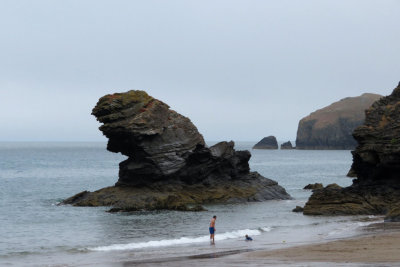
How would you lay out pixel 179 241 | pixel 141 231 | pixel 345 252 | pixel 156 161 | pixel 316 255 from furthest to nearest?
pixel 156 161, pixel 141 231, pixel 179 241, pixel 345 252, pixel 316 255

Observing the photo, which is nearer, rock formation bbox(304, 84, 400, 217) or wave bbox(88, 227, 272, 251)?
wave bbox(88, 227, 272, 251)

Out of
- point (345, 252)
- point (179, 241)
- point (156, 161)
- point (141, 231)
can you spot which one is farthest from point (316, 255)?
point (156, 161)

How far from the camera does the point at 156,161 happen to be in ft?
178

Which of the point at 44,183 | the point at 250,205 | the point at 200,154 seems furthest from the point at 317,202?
the point at 44,183

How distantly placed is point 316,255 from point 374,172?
71.4 ft

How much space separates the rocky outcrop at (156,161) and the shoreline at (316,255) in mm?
20711

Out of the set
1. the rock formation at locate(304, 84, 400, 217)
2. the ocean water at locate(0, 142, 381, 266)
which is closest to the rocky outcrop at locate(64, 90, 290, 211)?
the ocean water at locate(0, 142, 381, 266)

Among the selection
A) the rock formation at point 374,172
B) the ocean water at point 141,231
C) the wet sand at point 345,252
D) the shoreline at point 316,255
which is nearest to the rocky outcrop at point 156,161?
the ocean water at point 141,231

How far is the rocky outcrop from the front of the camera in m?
53.4

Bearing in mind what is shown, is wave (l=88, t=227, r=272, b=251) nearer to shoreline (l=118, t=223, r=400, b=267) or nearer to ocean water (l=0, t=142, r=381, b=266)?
ocean water (l=0, t=142, r=381, b=266)

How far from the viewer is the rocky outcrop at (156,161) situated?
53.4 meters

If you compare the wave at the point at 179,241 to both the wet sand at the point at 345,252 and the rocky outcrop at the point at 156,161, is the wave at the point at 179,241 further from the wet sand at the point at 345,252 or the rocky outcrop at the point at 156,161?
the rocky outcrop at the point at 156,161

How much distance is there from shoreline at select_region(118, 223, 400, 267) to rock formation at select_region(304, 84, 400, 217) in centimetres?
1224

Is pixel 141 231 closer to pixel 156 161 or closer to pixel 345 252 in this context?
pixel 156 161
